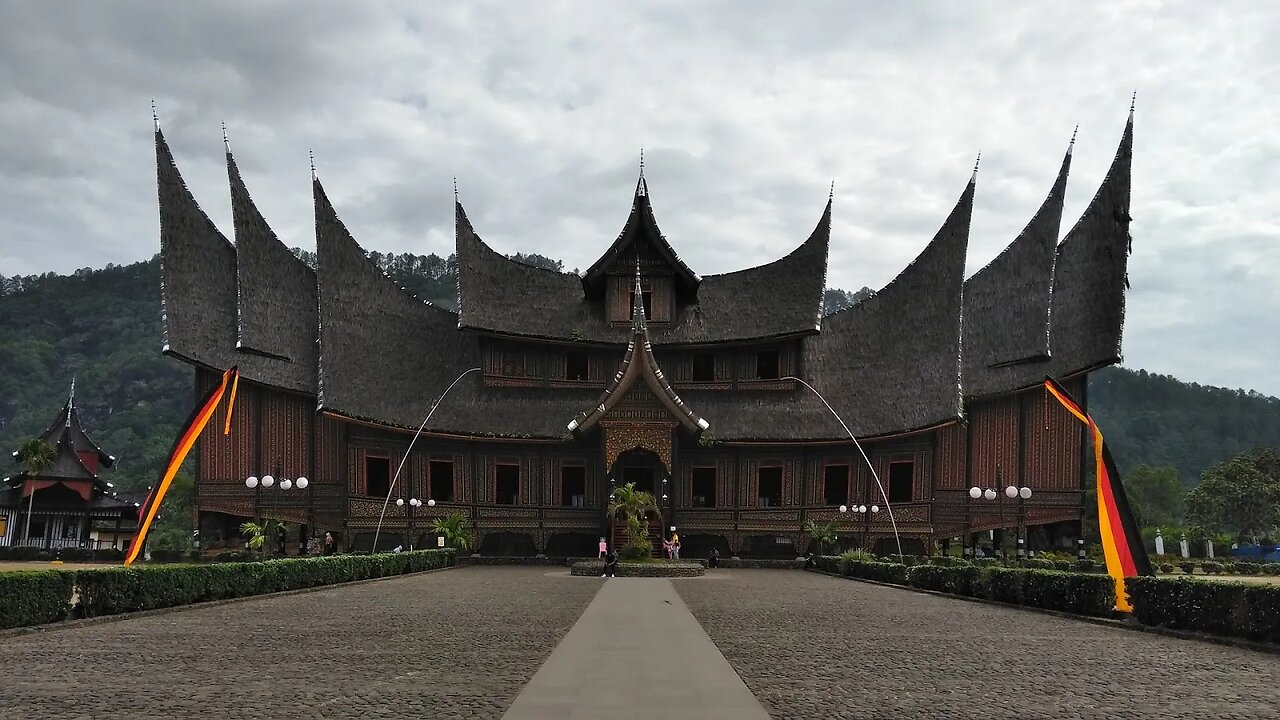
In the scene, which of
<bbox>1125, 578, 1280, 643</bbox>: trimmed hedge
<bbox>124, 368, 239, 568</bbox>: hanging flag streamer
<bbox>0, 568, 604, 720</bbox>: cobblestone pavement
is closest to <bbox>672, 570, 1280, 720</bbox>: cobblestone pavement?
<bbox>1125, 578, 1280, 643</bbox>: trimmed hedge

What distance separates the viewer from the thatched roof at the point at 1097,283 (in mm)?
33562

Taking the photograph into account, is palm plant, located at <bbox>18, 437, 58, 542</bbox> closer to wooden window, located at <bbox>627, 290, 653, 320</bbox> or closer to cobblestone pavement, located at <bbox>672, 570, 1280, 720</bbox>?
wooden window, located at <bbox>627, 290, 653, 320</bbox>

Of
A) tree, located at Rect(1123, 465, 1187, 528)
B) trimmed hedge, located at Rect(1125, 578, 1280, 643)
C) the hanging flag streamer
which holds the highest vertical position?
the hanging flag streamer

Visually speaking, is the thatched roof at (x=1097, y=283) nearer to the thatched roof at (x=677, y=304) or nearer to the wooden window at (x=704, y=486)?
the thatched roof at (x=677, y=304)

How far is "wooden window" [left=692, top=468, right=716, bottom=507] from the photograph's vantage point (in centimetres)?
3682

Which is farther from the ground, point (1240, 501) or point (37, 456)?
point (37, 456)

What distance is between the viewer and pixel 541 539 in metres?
35.4

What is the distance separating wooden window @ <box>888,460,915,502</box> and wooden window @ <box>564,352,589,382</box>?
480 inches

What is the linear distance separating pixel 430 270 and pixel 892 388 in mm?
107993

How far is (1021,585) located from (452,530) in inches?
834

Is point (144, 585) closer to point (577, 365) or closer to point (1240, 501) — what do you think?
point (577, 365)

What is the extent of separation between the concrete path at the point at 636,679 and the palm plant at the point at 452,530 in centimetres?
2105

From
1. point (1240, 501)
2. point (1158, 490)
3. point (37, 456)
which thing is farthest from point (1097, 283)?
point (1158, 490)

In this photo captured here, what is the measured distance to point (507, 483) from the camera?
120ft
